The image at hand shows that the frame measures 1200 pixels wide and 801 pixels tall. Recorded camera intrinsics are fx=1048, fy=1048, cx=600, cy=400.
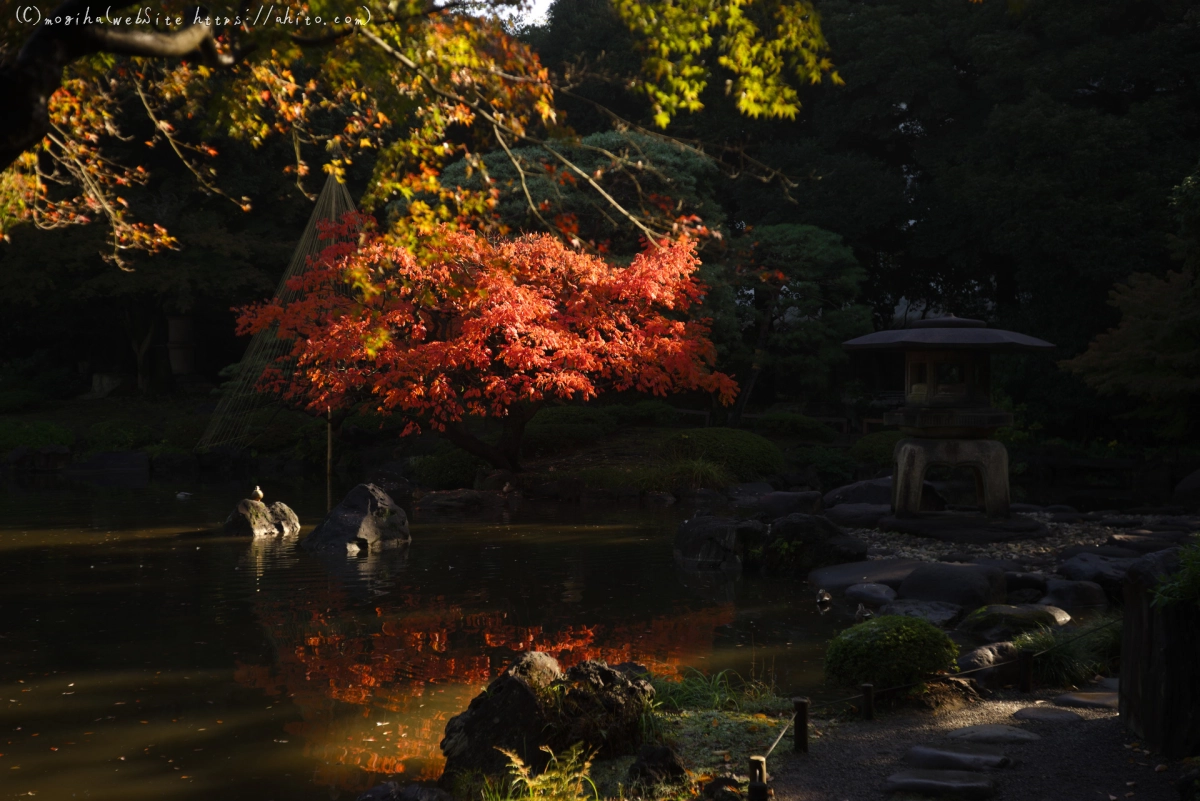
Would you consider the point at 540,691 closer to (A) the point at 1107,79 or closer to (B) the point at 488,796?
(B) the point at 488,796

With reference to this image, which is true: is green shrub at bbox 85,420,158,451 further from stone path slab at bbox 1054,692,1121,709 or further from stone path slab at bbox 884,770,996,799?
stone path slab at bbox 884,770,996,799

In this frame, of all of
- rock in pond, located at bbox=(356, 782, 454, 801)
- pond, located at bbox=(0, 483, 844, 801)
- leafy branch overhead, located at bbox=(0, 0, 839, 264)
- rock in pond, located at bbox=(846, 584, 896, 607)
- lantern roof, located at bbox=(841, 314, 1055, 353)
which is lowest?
pond, located at bbox=(0, 483, 844, 801)

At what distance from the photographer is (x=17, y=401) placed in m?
31.0

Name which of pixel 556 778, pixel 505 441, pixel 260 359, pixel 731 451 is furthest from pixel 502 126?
pixel 260 359

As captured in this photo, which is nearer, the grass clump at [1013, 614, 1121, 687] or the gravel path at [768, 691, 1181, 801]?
the gravel path at [768, 691, 1181, 801]

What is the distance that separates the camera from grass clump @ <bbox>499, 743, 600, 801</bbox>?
5.21 m

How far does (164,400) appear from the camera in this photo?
105ft

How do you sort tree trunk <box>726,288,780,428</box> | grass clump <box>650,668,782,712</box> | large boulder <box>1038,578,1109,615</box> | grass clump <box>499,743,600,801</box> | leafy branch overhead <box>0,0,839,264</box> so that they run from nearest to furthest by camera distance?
grass clump <box>499,743,600,801</box> < leafy branch overhead <box>0,0,839,264</box> < grass clump <box>650,668,782,712</box> < large boulder <box>1038,578,1109,615</box> < tree trunk <box>726,288,780,428</box>

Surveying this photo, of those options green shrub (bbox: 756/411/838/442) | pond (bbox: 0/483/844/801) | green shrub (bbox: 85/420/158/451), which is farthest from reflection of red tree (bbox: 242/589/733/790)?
green shrub (bbox: 85/420/158/451)

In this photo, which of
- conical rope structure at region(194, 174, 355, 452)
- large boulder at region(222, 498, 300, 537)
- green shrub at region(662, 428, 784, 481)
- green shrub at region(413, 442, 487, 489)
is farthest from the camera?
conical rope structure at region(194, 174, 355, 452)

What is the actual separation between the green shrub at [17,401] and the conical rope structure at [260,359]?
26.2ft

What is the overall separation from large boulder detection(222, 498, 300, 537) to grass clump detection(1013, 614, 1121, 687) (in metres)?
11.1

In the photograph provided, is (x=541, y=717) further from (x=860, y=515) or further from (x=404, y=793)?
(x=860, y=515)

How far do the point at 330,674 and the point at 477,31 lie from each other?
194 inches
